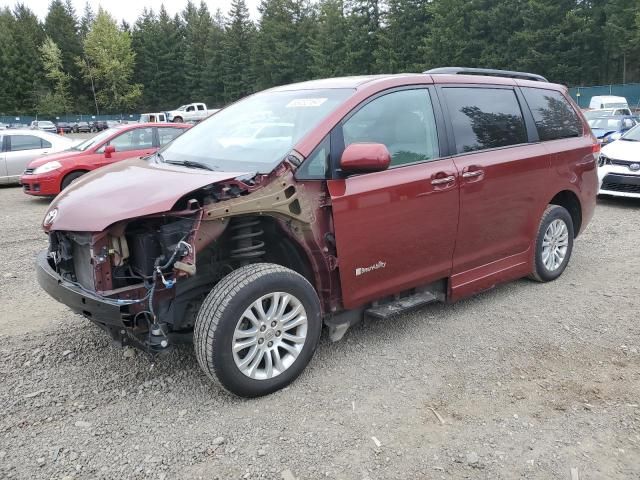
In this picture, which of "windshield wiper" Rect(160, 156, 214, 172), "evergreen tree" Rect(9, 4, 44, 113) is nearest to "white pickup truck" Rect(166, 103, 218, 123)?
"evergreen tree" Rect(9, 4, 44, 113)

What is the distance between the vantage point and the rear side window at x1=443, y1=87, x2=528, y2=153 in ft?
13.3

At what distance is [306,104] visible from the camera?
367 cm

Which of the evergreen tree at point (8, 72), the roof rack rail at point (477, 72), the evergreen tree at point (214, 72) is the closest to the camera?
the roof rack rail at point (477, 72)

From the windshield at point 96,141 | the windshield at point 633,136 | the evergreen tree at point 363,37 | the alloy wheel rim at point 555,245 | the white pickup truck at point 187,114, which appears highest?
the evergreen tree at point 363,37

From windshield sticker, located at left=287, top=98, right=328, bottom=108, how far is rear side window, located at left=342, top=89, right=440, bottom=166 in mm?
281

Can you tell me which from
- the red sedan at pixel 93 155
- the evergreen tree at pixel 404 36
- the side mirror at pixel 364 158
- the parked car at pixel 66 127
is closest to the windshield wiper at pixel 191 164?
the side mirror at pixel 364 158

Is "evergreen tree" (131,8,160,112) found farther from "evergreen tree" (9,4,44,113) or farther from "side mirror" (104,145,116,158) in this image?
"side mirror" (104,145,116,158)

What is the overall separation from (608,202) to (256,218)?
827 cm

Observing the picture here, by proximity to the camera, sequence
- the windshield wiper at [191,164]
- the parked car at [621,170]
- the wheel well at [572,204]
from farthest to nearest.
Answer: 1. the parked car at [621,170]
2. the wheel well at [572,204]
3. the windshield wiper at [191,164]

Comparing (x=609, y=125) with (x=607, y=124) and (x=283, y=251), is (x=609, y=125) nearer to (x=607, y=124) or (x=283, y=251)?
(x=607, y=124)

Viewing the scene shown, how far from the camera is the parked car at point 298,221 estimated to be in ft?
9.69

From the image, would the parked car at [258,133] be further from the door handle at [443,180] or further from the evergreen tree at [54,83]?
the evergreen tree at [54,83]

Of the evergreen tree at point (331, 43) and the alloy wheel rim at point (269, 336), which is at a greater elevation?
the evergreen tree at point (331, 43)

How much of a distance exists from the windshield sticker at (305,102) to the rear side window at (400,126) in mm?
281
